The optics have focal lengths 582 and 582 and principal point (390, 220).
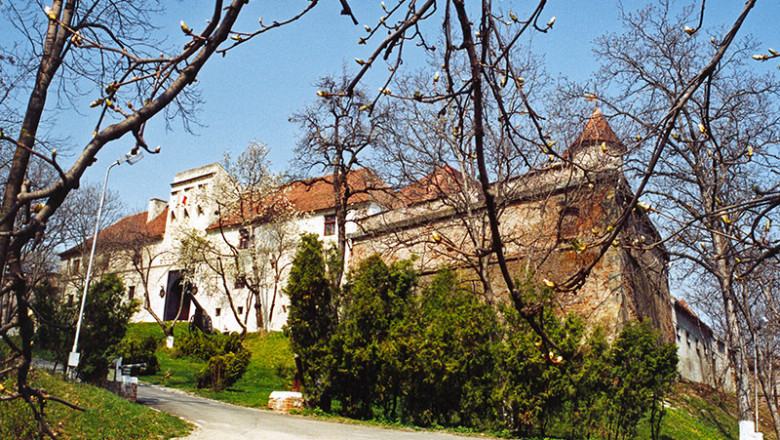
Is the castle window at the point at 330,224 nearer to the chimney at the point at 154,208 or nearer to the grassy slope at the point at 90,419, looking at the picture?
the chimney at the point at 154,208

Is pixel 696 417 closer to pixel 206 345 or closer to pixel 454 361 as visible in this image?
pixel 454 361

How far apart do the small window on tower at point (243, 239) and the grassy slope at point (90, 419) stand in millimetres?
19008

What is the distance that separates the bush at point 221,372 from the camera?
54.7ft

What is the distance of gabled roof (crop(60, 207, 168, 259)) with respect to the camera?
116ft

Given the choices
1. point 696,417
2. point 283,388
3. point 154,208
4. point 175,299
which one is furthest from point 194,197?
point 696,417

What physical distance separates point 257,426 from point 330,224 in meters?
18.7

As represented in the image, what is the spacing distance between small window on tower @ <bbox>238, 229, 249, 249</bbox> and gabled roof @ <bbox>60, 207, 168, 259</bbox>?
303 inches

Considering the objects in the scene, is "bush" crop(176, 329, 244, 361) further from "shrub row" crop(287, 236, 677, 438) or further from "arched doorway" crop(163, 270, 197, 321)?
"arched doorway" crop(163, 270, 197, 321)

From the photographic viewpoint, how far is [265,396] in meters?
15.9

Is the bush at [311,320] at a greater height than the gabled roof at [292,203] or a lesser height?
lesser

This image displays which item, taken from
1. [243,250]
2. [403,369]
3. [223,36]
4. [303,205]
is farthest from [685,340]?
[223,36]

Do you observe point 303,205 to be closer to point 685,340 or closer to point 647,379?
point 685,340

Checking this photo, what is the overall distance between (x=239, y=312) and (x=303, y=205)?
6590mm

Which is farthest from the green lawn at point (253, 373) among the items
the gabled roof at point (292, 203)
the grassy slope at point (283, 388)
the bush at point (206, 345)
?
the gabled roof at point (292, 203)
